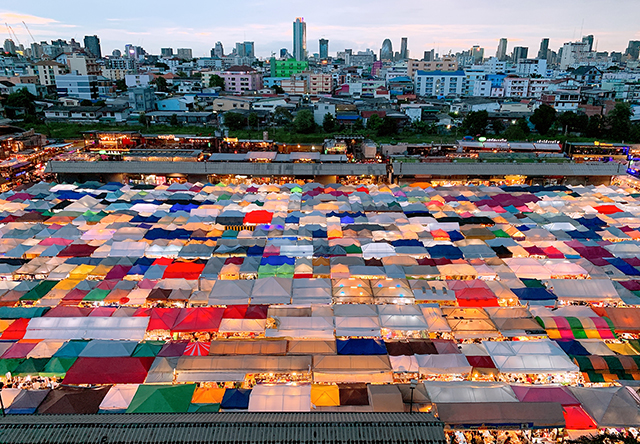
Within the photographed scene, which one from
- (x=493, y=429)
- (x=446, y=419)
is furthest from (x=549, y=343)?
(x=446, y=419)

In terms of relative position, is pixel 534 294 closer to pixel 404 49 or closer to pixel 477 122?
pixel 477 122

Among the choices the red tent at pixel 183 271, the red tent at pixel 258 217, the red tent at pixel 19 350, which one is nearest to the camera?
the red tent at pixel 19 350

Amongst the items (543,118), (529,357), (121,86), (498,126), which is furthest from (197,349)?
(121,86)

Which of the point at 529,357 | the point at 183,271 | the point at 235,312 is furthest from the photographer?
the point at 183,271

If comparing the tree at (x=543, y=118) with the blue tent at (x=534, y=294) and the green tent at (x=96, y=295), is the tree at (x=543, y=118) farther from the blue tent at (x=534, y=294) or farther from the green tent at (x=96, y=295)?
the green tent at (x=96, y=295)

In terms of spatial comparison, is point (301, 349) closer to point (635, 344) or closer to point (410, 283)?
point (410, 283)

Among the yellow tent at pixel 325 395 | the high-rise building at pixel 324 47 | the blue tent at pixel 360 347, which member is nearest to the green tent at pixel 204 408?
the yellow tent at pixel 325 395
